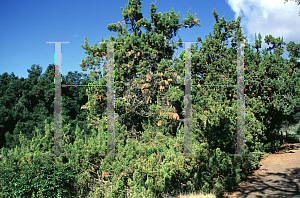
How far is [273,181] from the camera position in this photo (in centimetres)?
614

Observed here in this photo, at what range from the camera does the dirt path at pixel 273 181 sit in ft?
17.1

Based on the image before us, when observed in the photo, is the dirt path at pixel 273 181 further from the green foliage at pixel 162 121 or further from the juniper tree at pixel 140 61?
the juniper tree at pixel 140 61

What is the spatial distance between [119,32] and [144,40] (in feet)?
6.75

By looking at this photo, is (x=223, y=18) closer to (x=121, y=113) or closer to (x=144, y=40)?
(x=144, y=40)

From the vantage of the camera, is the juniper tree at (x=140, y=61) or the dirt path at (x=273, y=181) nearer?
the dirt path at (x=273, y=181)

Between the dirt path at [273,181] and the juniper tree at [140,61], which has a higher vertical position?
the juniper tree at [140,61]

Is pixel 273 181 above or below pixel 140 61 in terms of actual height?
below

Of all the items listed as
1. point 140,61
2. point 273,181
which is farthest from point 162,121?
point 273,181

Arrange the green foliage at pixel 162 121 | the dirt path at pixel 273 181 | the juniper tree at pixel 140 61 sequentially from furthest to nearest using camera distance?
the juniper tree at pixel 140 61 < the green foliage at pixel 162 121 < the dirt path at pixel 273 181

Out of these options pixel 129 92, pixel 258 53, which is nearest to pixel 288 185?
pixel 258 53

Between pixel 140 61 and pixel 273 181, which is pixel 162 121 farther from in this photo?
pixel 273 181

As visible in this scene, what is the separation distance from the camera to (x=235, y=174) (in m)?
5.78

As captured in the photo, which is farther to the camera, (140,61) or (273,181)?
(140,61)

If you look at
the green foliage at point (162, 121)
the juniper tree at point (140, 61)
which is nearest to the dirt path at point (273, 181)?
the green foliage at point (162, 121)
